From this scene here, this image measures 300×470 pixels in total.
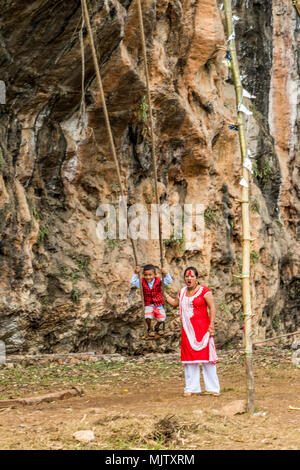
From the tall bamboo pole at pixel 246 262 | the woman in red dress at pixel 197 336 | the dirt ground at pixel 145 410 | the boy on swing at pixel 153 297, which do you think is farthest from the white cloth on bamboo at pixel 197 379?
the tall bamboo pole at pixel 246 262

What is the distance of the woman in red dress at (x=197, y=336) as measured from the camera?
24.4 ft

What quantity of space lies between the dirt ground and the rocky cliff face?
1.67m

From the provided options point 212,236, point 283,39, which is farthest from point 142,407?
point 283,39

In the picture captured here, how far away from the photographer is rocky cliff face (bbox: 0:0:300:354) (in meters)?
10.6

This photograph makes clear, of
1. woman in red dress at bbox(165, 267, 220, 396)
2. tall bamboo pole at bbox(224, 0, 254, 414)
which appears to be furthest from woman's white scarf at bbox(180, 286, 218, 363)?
tall bamboo pole at bbox(224, 0, 254, 414)

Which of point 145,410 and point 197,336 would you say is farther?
point 197,336

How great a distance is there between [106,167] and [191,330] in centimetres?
605

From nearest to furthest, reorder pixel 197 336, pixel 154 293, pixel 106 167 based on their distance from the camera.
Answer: pixel 197 336 → pixel 154 293 → pixel 106 167

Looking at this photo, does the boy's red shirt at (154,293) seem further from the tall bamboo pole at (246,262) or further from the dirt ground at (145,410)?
the tall bamboo pole at (246,262)

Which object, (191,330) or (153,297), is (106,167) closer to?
(153,297)

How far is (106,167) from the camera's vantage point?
1276 centimetres

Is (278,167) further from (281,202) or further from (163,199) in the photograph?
(163,199)

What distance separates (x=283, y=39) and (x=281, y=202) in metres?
5.27

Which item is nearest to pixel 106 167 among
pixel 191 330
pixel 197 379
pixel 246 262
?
pixel 191 330
